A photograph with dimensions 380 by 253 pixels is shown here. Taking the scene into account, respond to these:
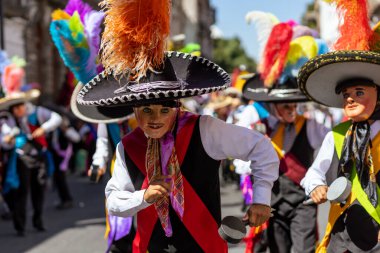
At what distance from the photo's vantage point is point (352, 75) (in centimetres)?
386

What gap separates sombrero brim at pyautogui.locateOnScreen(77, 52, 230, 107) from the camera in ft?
10.5

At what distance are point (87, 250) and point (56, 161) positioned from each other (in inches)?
131

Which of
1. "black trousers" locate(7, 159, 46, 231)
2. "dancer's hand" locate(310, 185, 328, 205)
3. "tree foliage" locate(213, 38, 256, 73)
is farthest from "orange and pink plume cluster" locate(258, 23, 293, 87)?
"tree foliage" locate(213, 38, 256, 73)

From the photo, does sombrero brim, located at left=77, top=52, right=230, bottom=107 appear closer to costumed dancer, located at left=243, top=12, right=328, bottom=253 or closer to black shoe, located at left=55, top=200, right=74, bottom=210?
costumed dancer, located at left=243, top=12, right=328, bottom=253

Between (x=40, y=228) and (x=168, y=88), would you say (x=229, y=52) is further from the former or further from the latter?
(x=168, y=88)

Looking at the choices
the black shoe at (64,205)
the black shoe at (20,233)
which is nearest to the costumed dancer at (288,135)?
the black shoe at (20,233)

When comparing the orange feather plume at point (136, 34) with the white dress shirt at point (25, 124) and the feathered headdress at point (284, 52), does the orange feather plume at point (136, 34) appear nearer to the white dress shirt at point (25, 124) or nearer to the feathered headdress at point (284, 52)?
the feathered headdress at point (284, 52)

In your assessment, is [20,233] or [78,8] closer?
[78,8]

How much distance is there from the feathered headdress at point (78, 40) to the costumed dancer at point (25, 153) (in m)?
2.77

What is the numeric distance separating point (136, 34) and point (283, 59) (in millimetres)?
2542

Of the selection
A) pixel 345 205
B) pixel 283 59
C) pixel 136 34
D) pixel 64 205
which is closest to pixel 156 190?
pixel 136 34

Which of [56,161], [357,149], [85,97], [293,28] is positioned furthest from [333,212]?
[56,161]

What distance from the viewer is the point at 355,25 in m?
3.95

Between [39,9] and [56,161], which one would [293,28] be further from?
[39,9]
